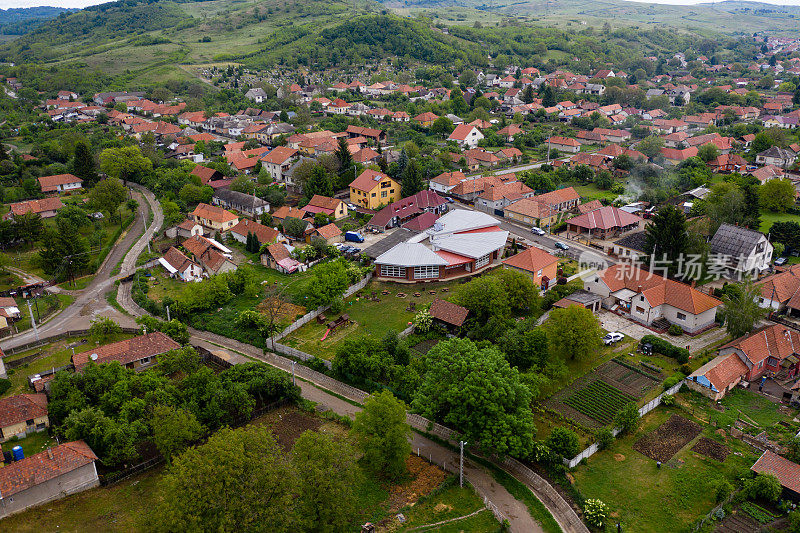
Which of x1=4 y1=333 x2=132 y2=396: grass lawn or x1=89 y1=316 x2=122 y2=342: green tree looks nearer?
x1=4 y1=333 x2=132 y2=396: grass lawn

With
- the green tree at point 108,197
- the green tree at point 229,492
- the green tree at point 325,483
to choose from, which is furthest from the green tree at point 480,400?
the green tree at point 108,197

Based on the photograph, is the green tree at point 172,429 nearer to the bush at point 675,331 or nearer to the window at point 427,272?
the window at point 427,272

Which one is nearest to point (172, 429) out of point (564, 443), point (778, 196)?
point (564, 443)

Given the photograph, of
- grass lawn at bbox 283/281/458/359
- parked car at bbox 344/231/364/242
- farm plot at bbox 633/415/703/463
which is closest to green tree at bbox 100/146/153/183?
→ parked car at bbox 344/231/364/242

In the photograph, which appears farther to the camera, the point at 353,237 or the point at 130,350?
the point at 353,237

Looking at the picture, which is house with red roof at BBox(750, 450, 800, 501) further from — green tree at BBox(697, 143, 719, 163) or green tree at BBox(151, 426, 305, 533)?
green tree at BBox(697, 143, 719, 163)

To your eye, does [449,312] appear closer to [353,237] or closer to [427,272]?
[427,272]
